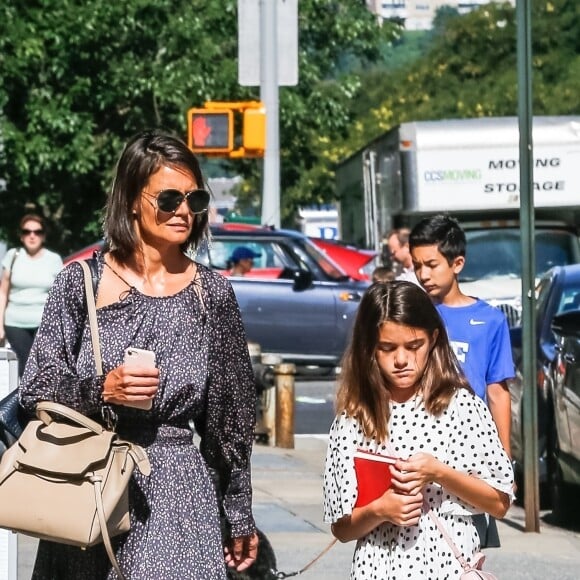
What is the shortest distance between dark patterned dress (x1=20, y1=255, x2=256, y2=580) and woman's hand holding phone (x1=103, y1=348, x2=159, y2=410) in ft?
0.20

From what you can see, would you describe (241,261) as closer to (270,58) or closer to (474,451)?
(270,58)

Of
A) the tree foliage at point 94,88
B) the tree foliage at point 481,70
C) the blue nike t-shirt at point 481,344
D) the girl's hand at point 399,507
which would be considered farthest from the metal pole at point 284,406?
the tree foliage at point 481,70

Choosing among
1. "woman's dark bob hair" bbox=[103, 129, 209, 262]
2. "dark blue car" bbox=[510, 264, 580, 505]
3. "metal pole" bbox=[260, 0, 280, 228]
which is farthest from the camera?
"metal pole" bbox=[260, 0, 280, 228]

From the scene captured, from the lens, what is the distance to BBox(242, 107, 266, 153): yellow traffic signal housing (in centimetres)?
1830

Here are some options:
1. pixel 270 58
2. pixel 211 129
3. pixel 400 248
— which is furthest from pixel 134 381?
pixel 270 58

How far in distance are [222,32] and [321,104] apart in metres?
2.52

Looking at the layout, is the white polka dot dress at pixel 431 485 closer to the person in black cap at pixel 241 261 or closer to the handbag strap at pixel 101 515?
the handbag strap at pixel 101 515

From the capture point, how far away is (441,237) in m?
6.71

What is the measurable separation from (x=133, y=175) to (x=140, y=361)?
1.97 ft

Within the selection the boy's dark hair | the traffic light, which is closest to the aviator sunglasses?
the boy's dark hair

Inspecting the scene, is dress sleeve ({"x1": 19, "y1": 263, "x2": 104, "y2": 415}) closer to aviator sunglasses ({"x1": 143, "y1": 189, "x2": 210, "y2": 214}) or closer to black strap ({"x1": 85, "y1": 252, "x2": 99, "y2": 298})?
black strap ({"x1": 85, "y1": 252, "x2": 99, "y2": 298})

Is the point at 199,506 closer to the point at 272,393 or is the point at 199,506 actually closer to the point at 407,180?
the point at 272,393

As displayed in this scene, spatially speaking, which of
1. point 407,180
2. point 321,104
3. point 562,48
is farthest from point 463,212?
point 562,48

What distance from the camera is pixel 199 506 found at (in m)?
4.38
